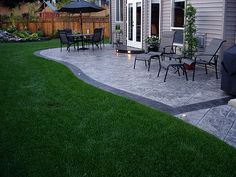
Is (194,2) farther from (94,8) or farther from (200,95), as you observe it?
(94,8)

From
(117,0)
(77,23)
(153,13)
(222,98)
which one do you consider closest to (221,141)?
(222,98)

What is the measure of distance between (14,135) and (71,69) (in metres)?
4.89

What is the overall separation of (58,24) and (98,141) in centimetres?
1899

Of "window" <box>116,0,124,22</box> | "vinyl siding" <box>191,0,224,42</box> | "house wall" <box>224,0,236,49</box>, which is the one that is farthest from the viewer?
"window" <box>116,0,124,22</box>

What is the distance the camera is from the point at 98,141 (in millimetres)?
3689

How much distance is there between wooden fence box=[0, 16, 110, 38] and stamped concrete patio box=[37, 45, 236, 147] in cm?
1226

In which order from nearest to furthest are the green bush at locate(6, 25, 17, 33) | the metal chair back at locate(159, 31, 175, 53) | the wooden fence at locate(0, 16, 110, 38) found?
the metal chair back at locate(159, 31, 175, 53) → the green bush at locate(6, 25, 17, 33) → the wooden fence at locate(0, 16, 110, 38)

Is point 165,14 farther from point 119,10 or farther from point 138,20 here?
point 119,10

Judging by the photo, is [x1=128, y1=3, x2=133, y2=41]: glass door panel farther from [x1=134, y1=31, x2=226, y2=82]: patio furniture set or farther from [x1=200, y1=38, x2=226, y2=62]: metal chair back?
[x1=200, y1=38, x2=226, y2=62]: metal chair back

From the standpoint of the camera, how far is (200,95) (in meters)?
5.75

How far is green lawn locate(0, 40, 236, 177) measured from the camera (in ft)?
10.0

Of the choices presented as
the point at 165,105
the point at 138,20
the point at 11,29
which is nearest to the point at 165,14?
the point at 138,20

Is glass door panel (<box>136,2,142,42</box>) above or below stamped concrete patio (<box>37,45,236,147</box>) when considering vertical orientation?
above

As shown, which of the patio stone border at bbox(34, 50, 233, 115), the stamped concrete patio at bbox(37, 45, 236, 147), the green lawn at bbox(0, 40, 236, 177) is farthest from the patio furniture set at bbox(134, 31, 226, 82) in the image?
the green lawn at bbox(0, 40, 236, 177)
